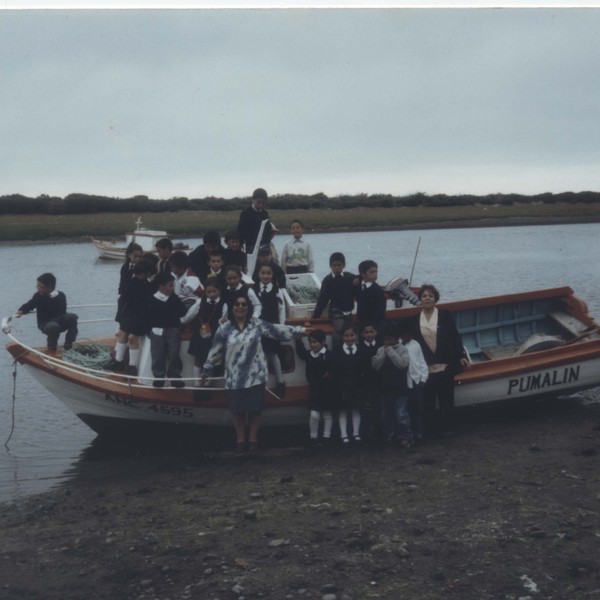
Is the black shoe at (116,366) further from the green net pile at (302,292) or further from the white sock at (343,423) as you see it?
the white sock at (343,423)

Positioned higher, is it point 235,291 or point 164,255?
point 164,255

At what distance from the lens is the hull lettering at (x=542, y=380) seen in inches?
446

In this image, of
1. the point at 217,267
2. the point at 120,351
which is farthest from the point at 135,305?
the point at 217,267

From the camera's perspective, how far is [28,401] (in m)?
15.6

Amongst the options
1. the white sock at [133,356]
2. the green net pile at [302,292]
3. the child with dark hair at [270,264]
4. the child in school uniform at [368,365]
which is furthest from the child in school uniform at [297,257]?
the white sock at [133,356]

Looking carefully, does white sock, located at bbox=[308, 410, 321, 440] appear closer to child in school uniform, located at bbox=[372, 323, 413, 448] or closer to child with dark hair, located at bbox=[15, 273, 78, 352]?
child in school uniform, located at bbox=[372, 323, 413, 448]

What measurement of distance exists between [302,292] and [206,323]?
2035 mm

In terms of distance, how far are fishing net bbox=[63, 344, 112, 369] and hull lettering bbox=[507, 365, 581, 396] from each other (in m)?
5.39

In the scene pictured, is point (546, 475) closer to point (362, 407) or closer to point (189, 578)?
point (362, 407)

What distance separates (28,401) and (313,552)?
1004 centimetres

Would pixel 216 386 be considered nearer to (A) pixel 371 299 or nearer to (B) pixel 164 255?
(B) pixel 164 255

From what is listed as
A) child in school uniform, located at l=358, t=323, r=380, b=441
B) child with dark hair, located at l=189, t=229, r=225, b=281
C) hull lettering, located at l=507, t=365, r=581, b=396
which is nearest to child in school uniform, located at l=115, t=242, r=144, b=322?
child with dark hair, located at l=189, t=229, r=225, b=281

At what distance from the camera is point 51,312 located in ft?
37.7

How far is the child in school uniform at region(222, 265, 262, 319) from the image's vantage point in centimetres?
989
